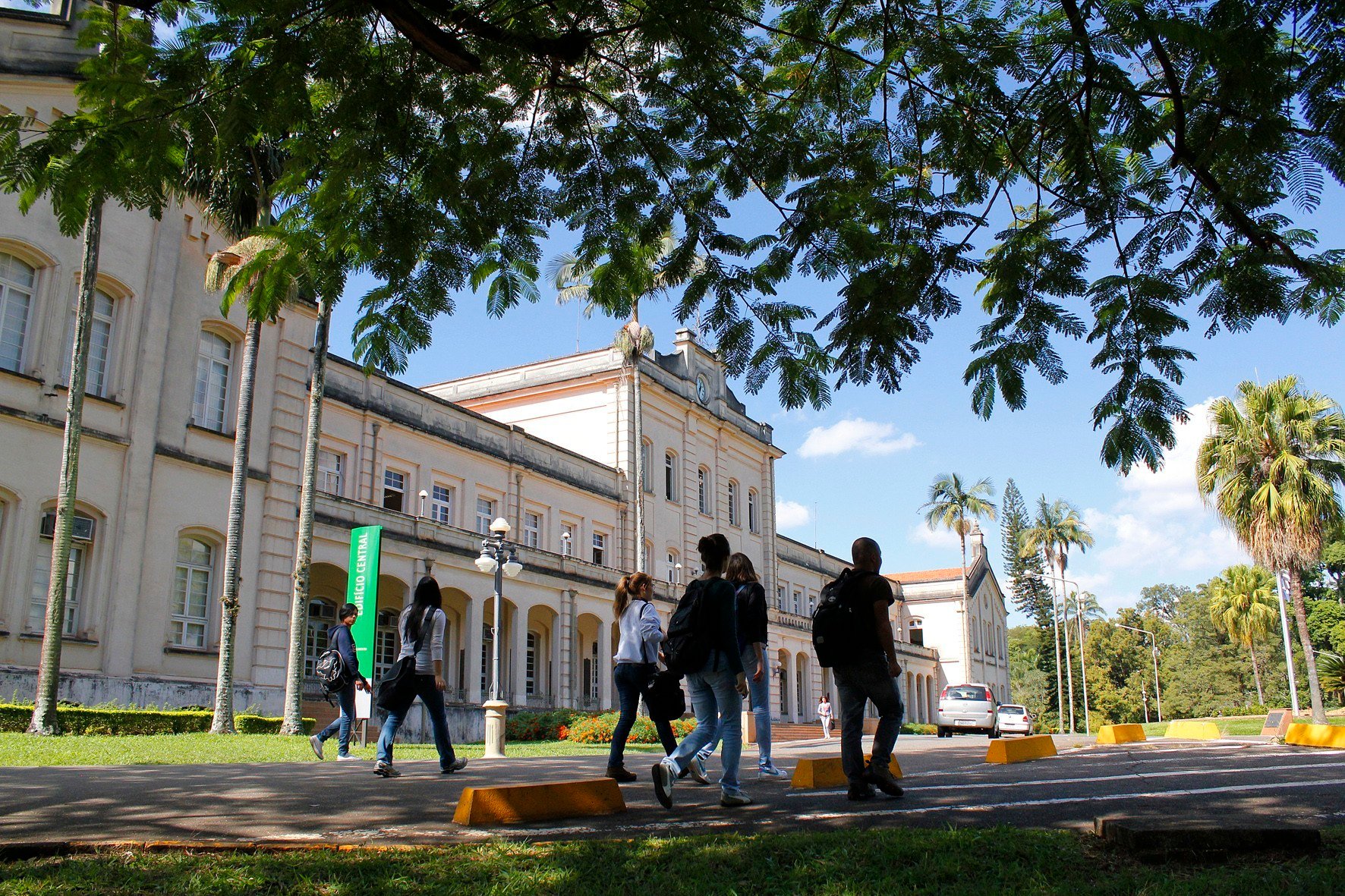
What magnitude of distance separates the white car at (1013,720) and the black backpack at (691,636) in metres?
38.5

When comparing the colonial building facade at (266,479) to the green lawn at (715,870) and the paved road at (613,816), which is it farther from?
the green lawn at (715,870)

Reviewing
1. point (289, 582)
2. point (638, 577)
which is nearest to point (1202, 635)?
point (289, 582)

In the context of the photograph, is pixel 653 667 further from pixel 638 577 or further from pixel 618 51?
pixel 618 51

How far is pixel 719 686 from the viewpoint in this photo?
22.1 feet

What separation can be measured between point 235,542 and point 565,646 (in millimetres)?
14929

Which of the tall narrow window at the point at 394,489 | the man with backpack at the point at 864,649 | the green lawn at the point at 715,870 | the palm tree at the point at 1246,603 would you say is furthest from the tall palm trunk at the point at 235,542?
the palm tree at the point at 1246,603

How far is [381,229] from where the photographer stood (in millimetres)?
7301

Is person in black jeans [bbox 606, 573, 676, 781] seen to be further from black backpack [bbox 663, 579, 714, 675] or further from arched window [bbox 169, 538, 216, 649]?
arched window [bbox 169, 538, 216, 649]

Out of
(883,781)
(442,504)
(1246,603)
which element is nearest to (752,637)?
(883,781)

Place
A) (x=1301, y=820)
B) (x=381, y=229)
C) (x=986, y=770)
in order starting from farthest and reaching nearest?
(x=986, y=770)
(x=381, y=229)
(x=1301, y=820)

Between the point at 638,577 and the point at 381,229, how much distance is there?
11.8 feet

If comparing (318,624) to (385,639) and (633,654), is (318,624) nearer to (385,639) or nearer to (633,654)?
(385,639)

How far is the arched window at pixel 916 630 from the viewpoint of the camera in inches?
2876

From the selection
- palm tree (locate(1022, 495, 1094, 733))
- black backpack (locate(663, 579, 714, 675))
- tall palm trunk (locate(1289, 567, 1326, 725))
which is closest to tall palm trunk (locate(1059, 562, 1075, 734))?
palm tree (locate(1022, 495, 1094, 733))
